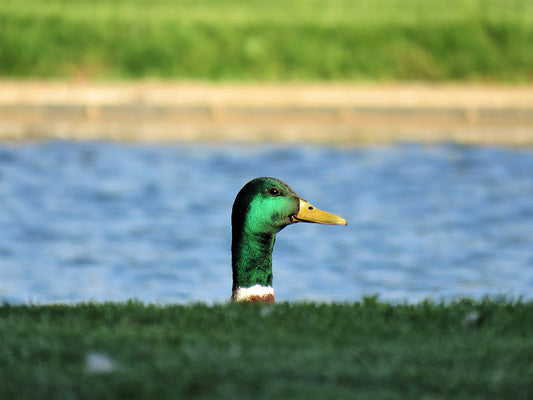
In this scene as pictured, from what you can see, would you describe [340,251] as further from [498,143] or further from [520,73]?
[520,73]

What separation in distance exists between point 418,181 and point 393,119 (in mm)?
3739

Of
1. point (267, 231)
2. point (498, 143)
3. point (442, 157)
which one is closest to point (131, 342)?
point (267, 231)

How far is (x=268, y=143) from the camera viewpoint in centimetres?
1686

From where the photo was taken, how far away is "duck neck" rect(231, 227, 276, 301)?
6.42 m

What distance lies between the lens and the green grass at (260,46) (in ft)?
69.1

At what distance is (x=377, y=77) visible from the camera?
2109 cm

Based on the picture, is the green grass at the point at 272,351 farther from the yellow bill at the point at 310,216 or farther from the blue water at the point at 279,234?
the blue water at the point at 279,234

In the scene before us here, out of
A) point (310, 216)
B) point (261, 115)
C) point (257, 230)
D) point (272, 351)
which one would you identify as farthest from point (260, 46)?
point (272, 351)

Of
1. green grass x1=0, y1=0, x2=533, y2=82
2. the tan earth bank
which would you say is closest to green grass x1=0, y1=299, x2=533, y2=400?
the tan earth bank

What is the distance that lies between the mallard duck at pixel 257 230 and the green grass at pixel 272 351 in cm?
58

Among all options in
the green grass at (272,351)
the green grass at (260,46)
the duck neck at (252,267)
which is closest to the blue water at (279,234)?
the duck neck at (252,267)

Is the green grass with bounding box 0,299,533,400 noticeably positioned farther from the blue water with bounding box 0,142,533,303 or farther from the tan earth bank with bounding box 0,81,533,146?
the tan earth bank with bounding box 0,81,533,146

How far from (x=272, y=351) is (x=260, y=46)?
17294 millimetres

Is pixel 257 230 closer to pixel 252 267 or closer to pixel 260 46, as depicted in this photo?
pixel 252 267
